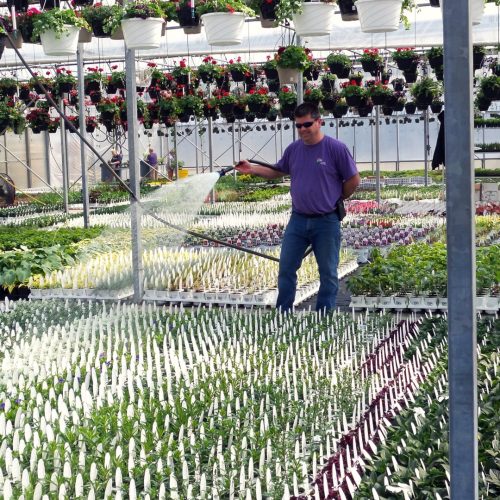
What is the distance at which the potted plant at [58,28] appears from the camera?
7363mm

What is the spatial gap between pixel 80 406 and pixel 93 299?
3.66m

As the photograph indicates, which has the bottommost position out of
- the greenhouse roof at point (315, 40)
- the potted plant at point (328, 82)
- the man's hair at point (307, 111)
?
the man's hair at point (307, 111)

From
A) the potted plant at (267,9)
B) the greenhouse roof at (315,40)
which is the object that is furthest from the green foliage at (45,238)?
the greenhouse roof at (315,40)

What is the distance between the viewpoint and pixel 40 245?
9539mm

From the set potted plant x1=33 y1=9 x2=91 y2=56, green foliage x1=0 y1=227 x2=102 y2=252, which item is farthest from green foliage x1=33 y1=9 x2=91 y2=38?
green foliage x1=0 y1=227 x2=102 y2=252

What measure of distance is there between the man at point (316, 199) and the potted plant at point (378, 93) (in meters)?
8.88

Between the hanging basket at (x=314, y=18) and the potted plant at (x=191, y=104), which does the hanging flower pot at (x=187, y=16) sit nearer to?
the hanging basket at (x=314, y=18)

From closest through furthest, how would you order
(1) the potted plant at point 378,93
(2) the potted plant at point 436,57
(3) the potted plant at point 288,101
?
1. (2) the potted plant at point 436,57
2. (1) the potted plant at point 378,93
3. (3) the potted plant at point 288,101

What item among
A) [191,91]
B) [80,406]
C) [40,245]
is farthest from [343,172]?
[191,91]

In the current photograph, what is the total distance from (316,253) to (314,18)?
2075mm

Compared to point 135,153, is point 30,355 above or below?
below

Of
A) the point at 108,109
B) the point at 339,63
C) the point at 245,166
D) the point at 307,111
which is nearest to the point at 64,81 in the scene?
the point at 108,109

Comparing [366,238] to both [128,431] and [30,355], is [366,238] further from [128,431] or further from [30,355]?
[128,431]

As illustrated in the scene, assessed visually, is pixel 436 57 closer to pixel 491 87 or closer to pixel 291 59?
pixel 491 87
